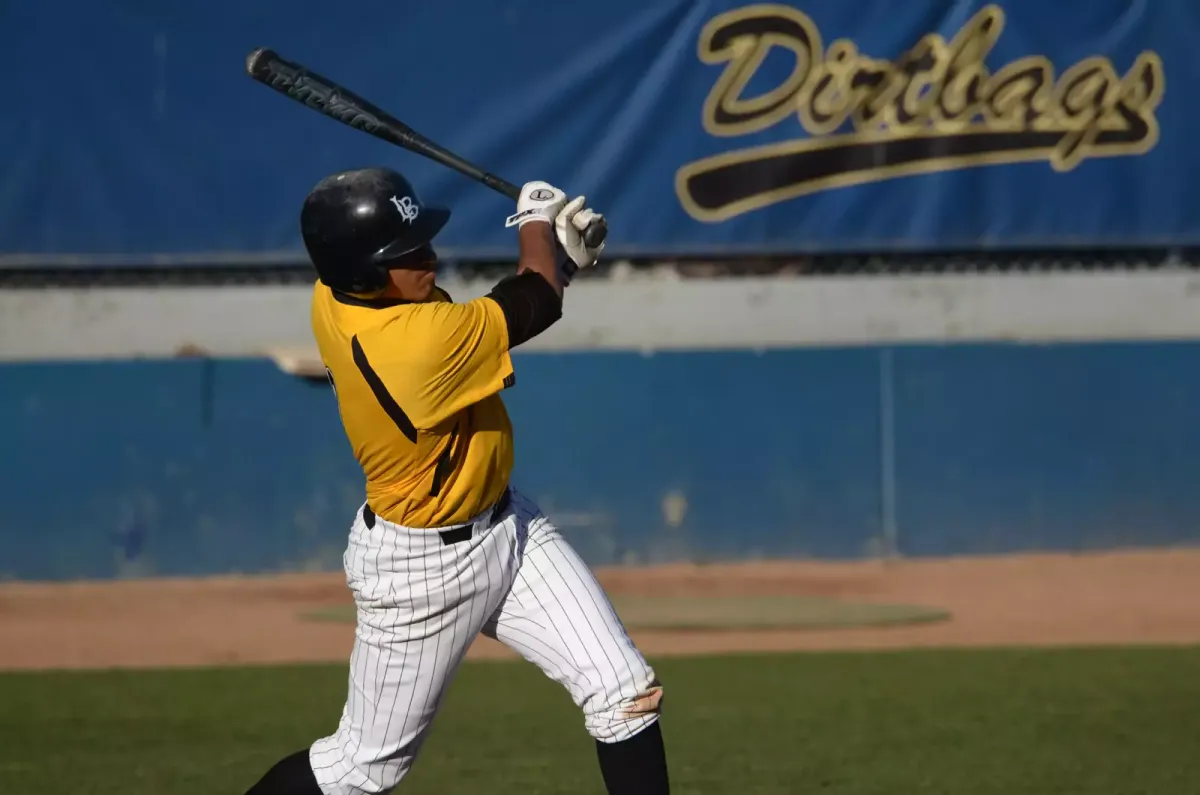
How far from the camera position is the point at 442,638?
3.71 m

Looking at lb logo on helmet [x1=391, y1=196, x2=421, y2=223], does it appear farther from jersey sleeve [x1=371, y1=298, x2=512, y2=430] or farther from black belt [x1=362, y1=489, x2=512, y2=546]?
black belt [x1=362, y1=489, x2=512, y2=546]

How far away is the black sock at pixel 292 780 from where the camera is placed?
148 inches

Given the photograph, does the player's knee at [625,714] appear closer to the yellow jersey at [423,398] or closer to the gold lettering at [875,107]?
the yellow jersey at [423,398]

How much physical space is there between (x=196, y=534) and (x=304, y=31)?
3529mm

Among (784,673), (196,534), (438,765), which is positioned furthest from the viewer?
(196,534)

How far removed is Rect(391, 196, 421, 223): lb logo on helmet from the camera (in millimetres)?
3672

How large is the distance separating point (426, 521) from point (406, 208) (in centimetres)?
69

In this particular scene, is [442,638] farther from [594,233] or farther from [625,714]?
[594,233]

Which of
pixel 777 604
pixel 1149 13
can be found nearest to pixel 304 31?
pixel 777 604

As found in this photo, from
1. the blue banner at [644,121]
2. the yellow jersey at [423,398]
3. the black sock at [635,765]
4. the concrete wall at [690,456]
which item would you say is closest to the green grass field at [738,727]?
the black sock at [635,765]

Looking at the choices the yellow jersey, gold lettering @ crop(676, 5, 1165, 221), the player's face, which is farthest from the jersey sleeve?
gold lettering @ crop(676, 5, 1165, 221)

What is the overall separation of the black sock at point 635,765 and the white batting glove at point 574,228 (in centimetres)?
108

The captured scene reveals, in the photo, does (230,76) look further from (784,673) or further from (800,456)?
(784,673)

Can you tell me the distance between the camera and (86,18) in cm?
1134
